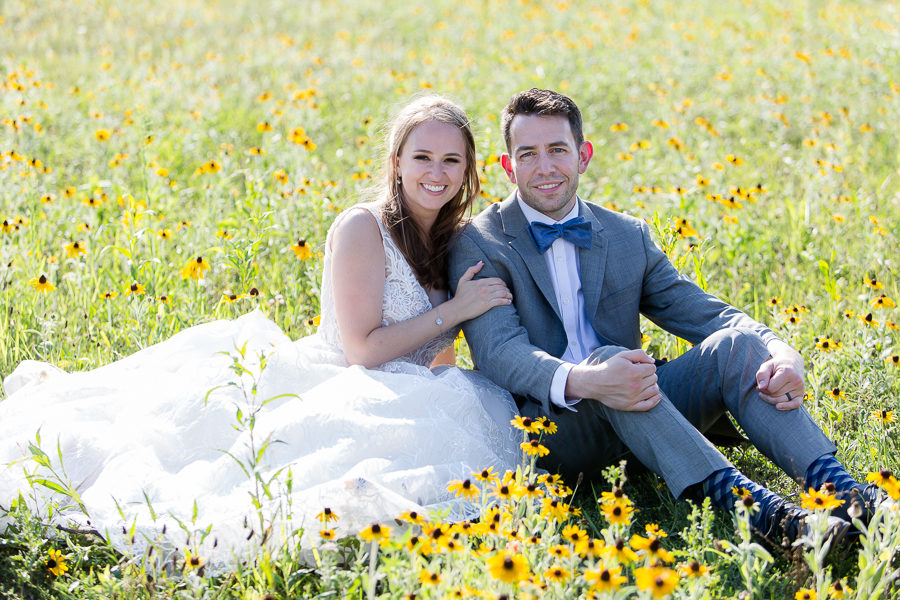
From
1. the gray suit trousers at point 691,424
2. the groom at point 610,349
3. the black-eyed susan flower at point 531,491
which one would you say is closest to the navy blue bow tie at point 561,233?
the groom at point 610,349

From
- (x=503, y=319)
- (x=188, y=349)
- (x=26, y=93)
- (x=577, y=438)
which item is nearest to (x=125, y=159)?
(x=26, y=93)

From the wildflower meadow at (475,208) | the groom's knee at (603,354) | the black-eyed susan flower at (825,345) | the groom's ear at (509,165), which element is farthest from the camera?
the black-eyed susan flower at (825,345)

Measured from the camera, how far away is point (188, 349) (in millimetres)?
3461

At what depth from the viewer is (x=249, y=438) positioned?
289cm

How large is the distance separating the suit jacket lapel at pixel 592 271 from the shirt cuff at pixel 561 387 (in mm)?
465

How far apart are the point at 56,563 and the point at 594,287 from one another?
6.41ft

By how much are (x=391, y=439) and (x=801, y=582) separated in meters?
1.20

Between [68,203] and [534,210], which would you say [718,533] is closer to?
[534,210]

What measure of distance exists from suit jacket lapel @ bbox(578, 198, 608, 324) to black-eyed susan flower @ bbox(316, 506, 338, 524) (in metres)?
1.30

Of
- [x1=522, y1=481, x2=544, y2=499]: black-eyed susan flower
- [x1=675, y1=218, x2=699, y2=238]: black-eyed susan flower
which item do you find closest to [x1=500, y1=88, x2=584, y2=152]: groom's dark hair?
[x1=675, y1=218, x2=699, y2=238]: black-eyed susan flower

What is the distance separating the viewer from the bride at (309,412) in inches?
106

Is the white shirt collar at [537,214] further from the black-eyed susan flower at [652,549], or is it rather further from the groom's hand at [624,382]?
the black-eyed susan flower at [652,549]

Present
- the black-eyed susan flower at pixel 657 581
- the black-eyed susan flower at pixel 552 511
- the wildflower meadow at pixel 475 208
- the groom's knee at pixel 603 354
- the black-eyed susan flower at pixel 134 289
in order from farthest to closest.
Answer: the black-eyed susan flower at pixel 134 289 → the groom's knee at pixel 603 354 → the wildflower meadow at pixel 475 208 → the black-eyed susan flower at pixel 552 511 → the black-eyed susan flower at pixel 657 581

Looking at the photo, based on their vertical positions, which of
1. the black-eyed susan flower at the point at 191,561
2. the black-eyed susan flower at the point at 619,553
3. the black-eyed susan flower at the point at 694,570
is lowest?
the black-eyed susan flower at the point at 694,570
